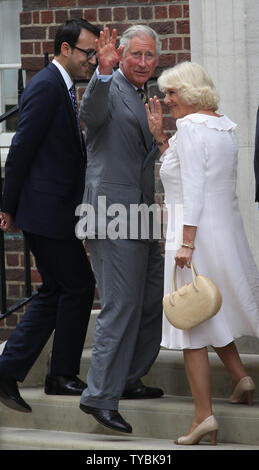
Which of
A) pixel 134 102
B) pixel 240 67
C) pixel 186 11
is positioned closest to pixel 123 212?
pixel 134 102

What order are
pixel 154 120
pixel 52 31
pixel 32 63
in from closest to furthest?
pixel 154 120
pixel 52 31
pixel 32 63

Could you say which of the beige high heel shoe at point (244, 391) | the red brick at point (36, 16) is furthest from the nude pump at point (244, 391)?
the red brick at point (36, 16)

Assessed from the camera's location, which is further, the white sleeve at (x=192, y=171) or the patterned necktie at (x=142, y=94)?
the patterned necktie at (x=142, y=94)

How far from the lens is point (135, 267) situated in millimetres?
4688

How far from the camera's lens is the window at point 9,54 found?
25.4 feet

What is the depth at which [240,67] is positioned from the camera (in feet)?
19.2

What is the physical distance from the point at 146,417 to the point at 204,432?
0.47 meters

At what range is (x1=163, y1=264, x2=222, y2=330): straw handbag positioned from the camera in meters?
4.27

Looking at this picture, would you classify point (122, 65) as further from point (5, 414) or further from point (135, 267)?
point (5, 414)

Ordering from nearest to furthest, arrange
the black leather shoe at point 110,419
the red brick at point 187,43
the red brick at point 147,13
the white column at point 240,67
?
the black leather shoe at point 110,419, the white column at point 240,67, the red brick at point 187,43, the red brick at point 147,13

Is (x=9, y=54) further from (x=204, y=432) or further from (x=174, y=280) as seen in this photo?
(x=204, y=432)

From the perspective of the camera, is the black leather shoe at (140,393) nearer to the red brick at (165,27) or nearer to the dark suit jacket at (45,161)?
the dark suit jacket at (45,161)

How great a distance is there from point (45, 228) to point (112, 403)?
90 cm
